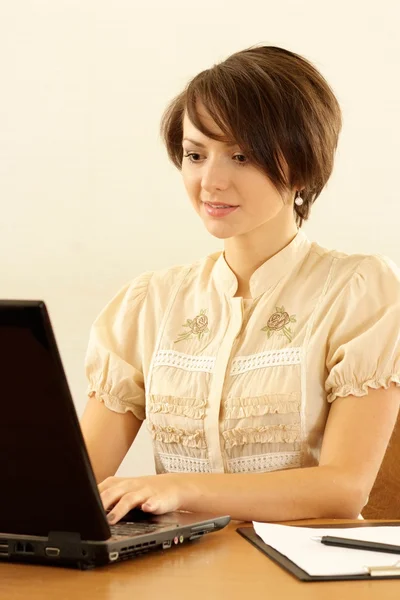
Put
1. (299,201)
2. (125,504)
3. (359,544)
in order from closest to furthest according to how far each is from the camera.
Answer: (359,544) → (125,504) → (299,201)

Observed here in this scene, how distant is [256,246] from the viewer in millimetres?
1904

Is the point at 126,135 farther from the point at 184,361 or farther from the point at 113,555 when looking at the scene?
the point at 113,555

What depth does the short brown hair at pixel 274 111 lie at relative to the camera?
1.77 metres

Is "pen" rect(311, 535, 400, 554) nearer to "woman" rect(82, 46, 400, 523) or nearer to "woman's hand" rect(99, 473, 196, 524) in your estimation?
"woman's hand" rect(99, 473, 196, 524)

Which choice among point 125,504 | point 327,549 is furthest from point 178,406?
point 327,549

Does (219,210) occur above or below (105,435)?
above

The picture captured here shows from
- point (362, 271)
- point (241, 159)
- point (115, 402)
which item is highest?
point (241, 159)

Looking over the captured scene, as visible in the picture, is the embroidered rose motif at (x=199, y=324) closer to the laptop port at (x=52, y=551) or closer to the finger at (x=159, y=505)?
the finger at (x=159, y=505)

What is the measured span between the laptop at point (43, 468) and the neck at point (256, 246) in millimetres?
803

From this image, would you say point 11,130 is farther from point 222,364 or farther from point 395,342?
point 395,342

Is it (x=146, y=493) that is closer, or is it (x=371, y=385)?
(x=146, y=493)

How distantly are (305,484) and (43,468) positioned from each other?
0.57m

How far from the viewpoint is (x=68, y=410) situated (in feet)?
3.29

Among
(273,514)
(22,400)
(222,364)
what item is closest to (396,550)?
(273,514)
